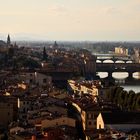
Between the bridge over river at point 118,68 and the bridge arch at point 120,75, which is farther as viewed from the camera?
the bridge arch at point 120,75

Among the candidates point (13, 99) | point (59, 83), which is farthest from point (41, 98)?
point (59, 83)

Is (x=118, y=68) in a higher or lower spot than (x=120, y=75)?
higher

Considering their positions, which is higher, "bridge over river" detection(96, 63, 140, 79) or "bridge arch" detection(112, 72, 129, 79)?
"bridge over river" detection(96, 63, 140, 79)

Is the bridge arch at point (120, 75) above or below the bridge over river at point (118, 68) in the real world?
below

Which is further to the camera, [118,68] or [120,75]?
[120,75]

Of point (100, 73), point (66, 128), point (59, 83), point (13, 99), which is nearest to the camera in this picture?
point (66, 128)

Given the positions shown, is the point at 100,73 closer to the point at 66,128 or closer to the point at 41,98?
the point at 41,98

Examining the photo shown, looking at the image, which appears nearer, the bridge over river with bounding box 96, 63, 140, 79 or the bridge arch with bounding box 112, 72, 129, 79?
the bridge over river with bounding box 96, 63, 140, 79

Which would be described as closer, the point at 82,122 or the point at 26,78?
the point at 82,122

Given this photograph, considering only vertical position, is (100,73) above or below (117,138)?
below

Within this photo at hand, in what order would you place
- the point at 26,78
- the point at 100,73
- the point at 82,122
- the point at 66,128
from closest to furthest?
1. the point at 66,128
2. the point at 82,122
3. the point at 26,78
4. the point at 100,73
